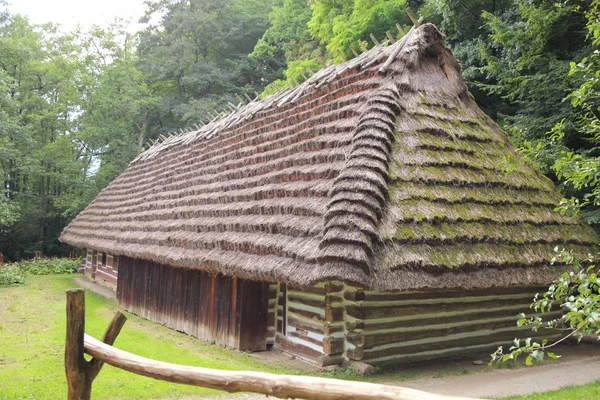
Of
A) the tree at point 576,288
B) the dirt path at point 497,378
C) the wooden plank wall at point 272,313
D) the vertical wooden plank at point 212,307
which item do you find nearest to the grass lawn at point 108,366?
the dirt path at point 497,378

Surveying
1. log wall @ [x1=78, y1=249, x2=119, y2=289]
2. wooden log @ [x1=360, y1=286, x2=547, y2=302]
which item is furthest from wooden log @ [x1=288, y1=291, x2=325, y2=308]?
log wall @ [x1=78, y1=249, x2=119, y2=289]

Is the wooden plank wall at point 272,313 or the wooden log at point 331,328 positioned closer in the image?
the wooden log at point 331,328

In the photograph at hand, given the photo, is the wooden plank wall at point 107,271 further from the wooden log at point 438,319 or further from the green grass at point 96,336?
the wooden log at point 438,319

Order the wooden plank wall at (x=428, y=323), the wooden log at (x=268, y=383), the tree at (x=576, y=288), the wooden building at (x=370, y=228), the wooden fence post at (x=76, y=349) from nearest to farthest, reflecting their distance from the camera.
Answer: the wooden log at (x=268, y=383)
the tree at (x=576, y=288)
the wooden fence post at (x=76, y=349)
the wooden building at (x=370, y=228)
the wooden plank wall at (x=428, y=323)

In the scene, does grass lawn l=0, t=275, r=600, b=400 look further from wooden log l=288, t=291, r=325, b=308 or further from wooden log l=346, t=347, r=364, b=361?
wooden log l=288, t=291, r=325, b=308

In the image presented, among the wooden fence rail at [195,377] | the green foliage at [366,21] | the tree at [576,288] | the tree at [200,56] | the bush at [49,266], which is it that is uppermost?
the tree at [200,56]

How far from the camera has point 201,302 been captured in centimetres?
1183

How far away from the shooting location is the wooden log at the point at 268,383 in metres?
2.84

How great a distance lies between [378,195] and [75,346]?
4964mm

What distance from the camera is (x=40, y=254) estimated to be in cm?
3275

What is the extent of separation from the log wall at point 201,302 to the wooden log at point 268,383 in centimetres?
578

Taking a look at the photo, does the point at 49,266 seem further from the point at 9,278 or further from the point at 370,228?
the point at 370,228

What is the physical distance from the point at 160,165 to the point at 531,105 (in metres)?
13.6

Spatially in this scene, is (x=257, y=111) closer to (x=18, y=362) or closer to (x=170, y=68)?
(x=18, y=362)
